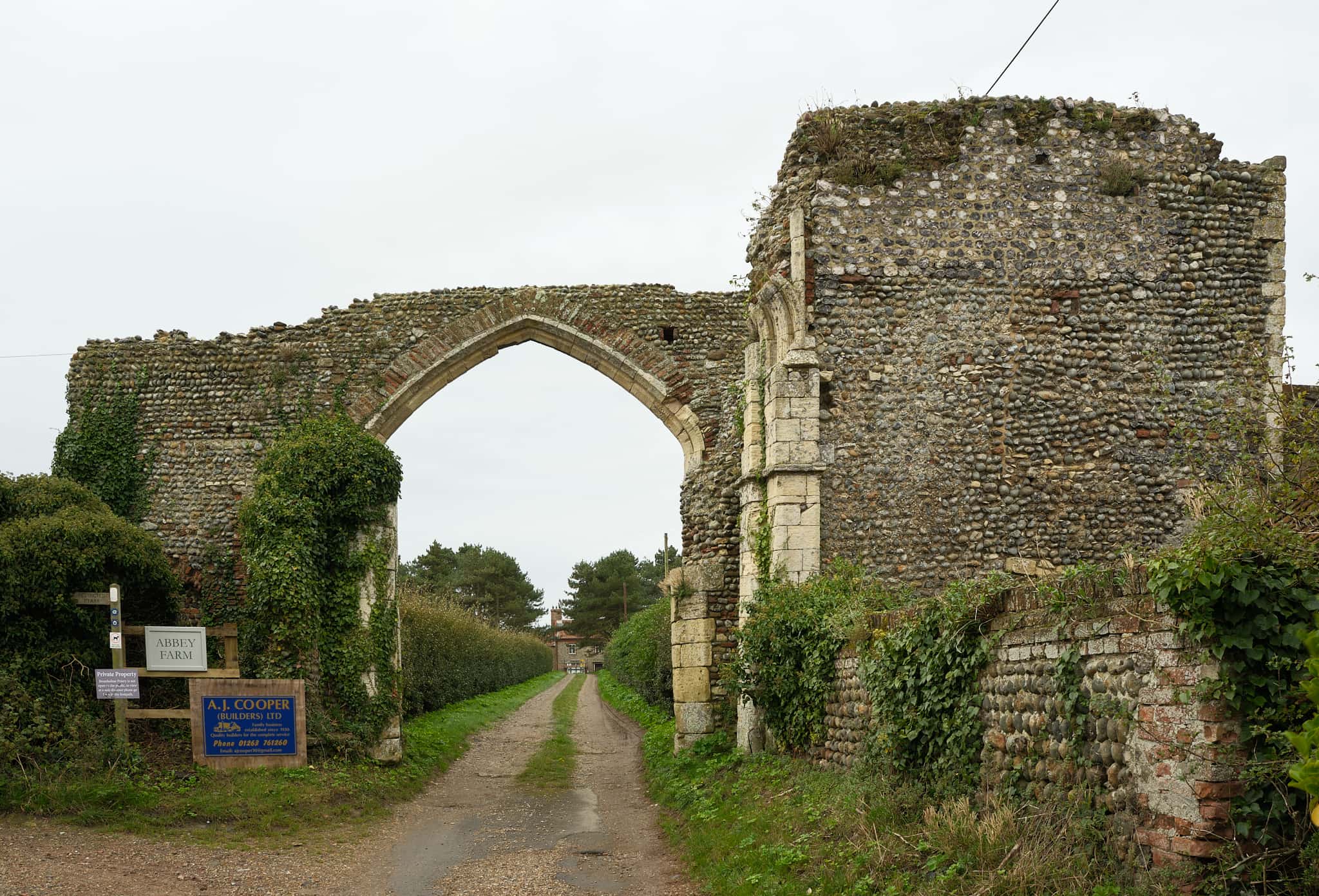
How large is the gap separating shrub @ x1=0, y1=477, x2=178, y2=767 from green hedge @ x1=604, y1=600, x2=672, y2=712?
7.85 m

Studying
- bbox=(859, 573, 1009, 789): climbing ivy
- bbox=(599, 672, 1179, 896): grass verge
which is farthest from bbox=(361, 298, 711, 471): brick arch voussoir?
bbox=(859, 573, 1009, 789): climbing ivy

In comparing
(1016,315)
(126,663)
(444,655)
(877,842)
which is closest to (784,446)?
(1016,315)

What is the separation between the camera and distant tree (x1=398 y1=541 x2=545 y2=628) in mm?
62688

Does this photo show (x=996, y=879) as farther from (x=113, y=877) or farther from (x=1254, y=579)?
(x=113, y=877)

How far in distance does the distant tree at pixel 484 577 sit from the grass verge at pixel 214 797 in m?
49.1

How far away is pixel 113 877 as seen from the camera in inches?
298

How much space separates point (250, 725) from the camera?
446 inches

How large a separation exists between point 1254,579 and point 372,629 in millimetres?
11106

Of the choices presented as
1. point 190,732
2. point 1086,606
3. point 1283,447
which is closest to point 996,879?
point 1086,606

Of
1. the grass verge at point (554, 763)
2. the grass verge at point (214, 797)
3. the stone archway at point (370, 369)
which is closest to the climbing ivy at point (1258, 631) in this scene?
the grass verge at point (214, 797)

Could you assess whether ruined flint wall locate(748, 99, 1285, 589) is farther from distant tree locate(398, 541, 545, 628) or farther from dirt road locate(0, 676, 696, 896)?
distant tree locate(398, 541, 545, 628)

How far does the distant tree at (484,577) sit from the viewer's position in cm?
6269

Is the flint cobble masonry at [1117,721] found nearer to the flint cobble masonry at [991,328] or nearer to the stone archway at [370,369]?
the flint cobble masonry at [991,328]

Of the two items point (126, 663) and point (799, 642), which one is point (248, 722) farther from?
point (799, 642)
